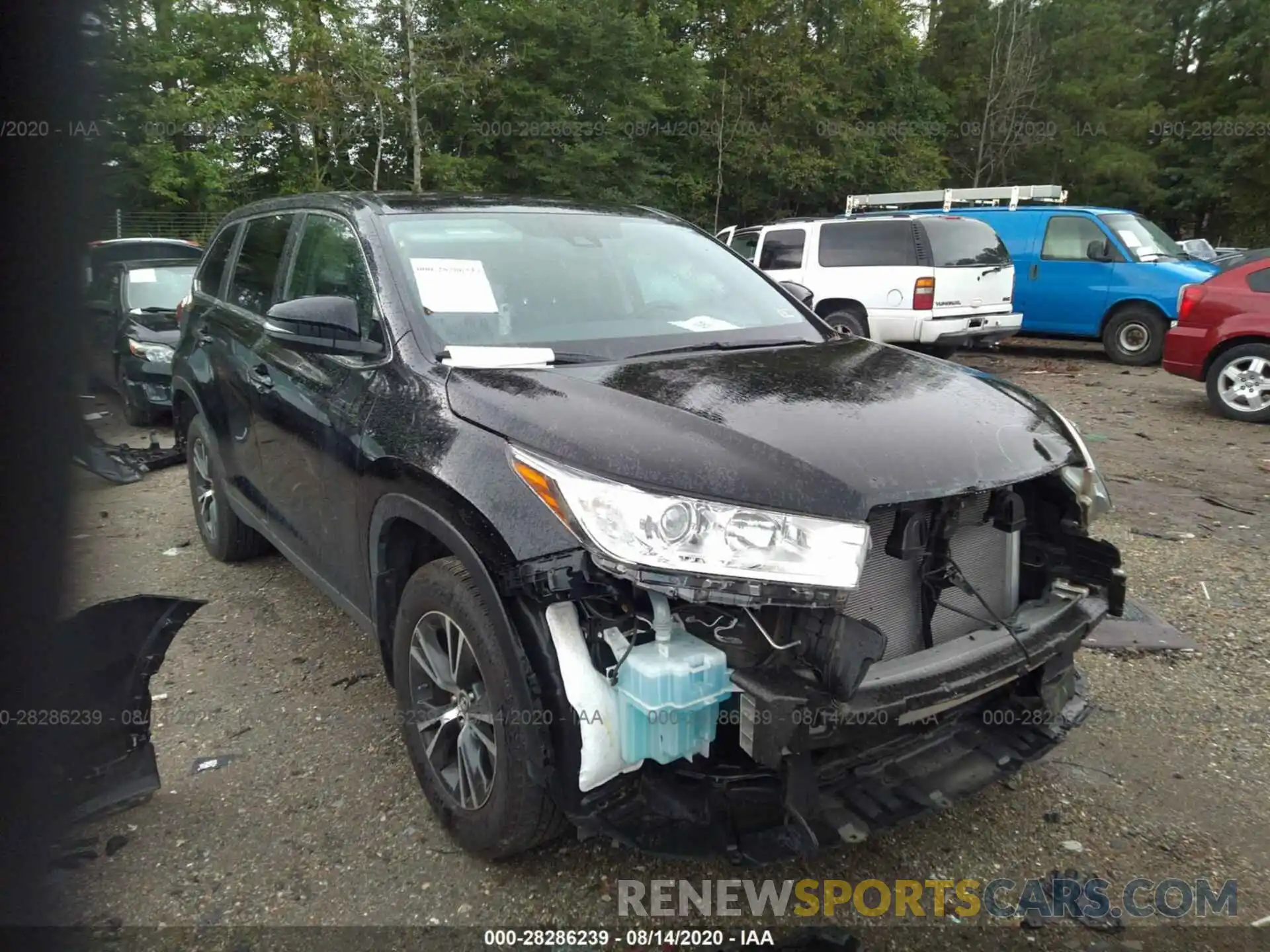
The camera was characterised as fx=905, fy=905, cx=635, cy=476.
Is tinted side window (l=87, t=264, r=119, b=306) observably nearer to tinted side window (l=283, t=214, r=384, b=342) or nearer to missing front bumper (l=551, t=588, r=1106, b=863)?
tinted side window (l=283, t=214, r=384, b=342)

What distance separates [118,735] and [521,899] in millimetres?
1331

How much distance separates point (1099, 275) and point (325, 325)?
11.3 m

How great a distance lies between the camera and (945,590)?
2.44 metres

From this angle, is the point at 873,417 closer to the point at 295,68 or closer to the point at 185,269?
the point at 185,269

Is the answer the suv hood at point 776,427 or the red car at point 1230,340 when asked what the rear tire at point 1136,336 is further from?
the suv hood at point 776,427

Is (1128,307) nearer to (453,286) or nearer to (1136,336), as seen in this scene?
(1136,336)

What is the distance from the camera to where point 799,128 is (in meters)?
25.1

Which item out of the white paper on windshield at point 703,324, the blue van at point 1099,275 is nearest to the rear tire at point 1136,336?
the blue van at point 1099,275

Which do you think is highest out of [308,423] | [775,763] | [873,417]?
[873,417]

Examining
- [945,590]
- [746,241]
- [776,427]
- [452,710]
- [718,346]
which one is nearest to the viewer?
[776,427]

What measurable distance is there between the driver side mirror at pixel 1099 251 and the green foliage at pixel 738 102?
9545mm

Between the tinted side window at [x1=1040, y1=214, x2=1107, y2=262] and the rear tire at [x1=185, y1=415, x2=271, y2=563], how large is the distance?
428 inches

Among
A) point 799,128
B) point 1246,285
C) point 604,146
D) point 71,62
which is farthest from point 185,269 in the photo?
point 799,128

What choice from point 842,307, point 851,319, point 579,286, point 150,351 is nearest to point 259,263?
point 579,286
